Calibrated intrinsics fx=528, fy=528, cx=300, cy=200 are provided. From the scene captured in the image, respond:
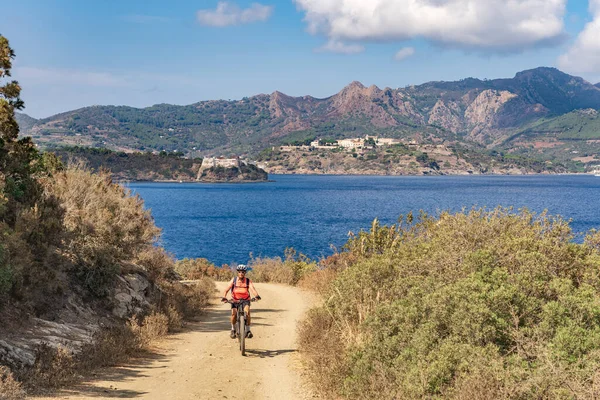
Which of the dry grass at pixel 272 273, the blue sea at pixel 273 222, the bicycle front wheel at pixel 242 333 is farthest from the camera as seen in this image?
the blue sea at pixel 273 222

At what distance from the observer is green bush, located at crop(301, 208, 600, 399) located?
6242 mm

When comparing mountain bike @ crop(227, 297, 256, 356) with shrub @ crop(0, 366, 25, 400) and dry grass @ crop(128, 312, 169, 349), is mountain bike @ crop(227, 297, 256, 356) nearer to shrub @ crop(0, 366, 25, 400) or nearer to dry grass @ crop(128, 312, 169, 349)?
dry grass @ crop(128, 312, 169, 349)

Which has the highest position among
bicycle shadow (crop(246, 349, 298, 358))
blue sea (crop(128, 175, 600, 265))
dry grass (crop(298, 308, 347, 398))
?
dry grass (crop(298, 308, 347, 398))

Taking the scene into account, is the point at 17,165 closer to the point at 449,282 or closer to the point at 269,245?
the point at 449,282

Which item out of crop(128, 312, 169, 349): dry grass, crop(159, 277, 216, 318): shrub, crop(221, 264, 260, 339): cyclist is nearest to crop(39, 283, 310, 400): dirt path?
crop(128, 312, 169, 349): dry grass

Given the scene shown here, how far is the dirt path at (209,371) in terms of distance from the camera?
9258 mm

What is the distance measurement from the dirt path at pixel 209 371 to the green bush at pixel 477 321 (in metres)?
1.28

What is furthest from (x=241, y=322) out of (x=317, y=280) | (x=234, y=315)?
(x=317, y=280)

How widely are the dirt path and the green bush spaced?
4.20 feet

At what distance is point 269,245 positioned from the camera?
63125 mm

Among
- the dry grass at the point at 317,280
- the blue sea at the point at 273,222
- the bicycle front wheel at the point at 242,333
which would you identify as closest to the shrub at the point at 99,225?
the bicycle front wheel at the point at 242,333

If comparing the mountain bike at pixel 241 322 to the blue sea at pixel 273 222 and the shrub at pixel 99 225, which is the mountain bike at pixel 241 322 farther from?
the blue sea at pixel 273 222

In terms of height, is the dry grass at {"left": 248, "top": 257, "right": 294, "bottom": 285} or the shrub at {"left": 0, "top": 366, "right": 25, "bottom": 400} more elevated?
the shrub at {"left": 0, "top": 366, "right": 25, "bottom": 400}

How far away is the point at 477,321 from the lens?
23.3ft
